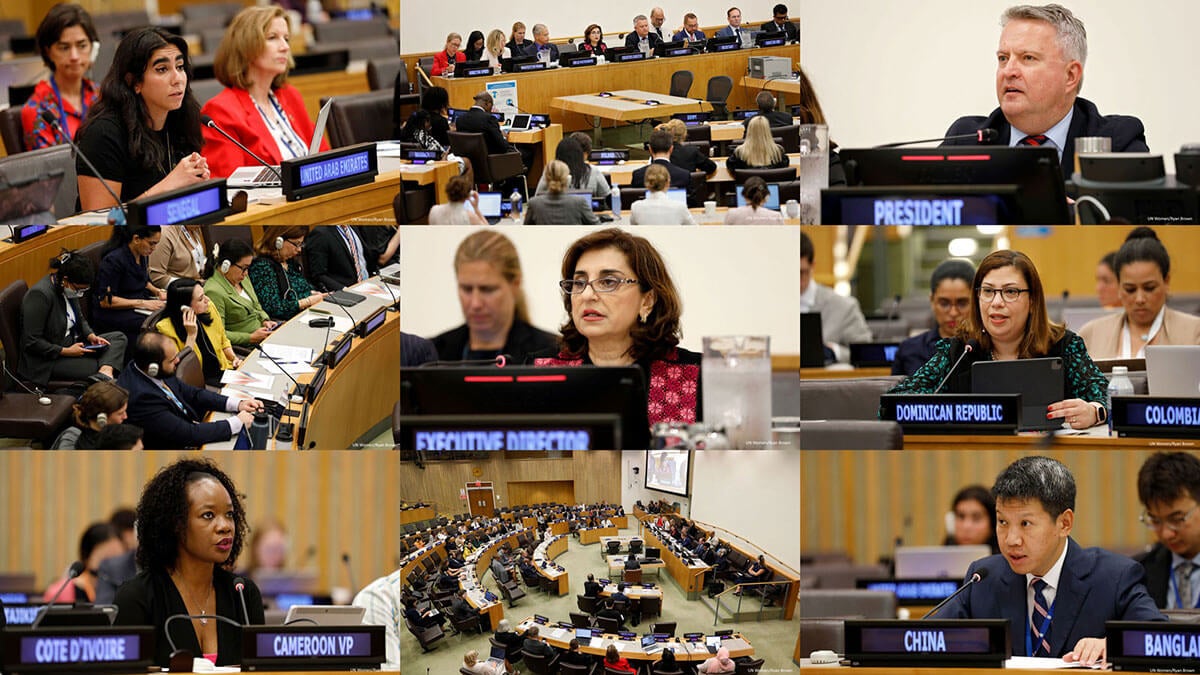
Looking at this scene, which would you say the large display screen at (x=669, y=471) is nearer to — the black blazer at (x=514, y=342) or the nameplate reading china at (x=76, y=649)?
the black blazer at (x=514, y=342)

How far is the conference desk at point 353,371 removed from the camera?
479 cm

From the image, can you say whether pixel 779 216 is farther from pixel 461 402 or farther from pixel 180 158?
pixel 180 158

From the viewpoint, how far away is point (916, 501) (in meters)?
7.32

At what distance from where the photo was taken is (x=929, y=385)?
189 inches

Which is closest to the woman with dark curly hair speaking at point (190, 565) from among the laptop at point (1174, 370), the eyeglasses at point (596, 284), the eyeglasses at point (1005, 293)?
the eyeglasses at point (596, 284)

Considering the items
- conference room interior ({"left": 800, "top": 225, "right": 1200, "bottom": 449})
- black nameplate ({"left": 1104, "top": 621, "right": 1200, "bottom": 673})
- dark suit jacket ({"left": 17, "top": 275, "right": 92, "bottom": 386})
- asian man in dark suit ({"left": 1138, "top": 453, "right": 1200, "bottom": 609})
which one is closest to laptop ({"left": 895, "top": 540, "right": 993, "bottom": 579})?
asian man in dark suit ({"left": 1138, "top": 453, "right": 1200, "bottom": 609})

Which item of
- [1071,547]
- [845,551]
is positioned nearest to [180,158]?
[1071,547]

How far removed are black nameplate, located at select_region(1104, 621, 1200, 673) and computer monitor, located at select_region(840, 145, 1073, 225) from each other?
48.9 inches

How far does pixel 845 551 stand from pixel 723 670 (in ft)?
7.71

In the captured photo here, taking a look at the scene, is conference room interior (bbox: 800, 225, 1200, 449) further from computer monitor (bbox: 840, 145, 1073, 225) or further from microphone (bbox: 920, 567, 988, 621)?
microphone (bbox: 920, 567, 988, 621)

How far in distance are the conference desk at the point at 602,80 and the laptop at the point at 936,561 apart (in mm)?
2172

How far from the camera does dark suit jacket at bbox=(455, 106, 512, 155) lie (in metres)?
4.83

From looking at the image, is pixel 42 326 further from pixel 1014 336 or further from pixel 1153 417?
Answer: pixel 1153 417

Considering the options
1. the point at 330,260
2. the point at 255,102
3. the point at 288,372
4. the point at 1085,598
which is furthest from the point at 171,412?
the point at 1085,598
